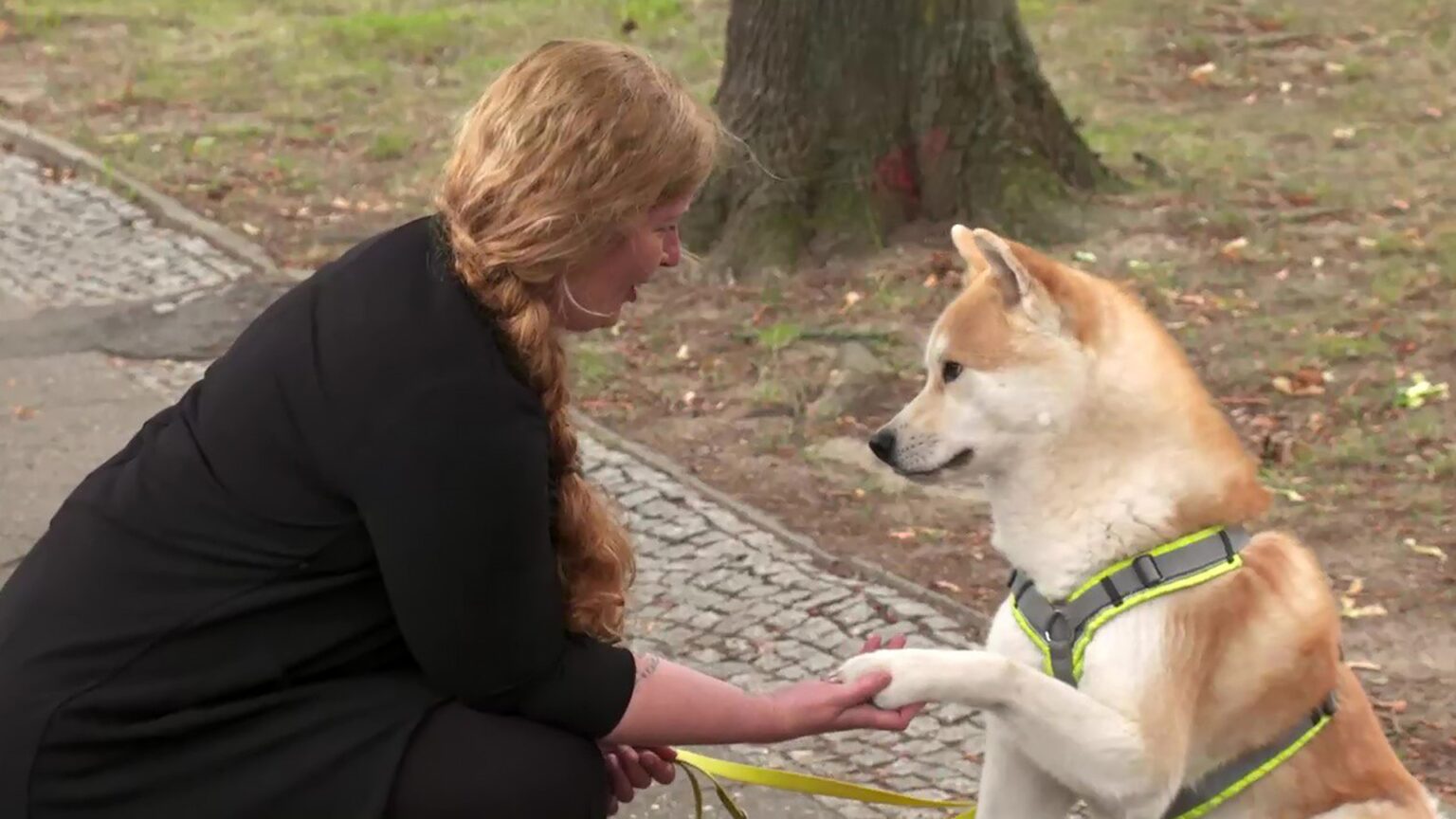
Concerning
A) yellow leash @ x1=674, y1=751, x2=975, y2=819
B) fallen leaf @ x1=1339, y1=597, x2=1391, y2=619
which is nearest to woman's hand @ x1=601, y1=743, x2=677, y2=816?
yellow leash @ x1=674, y1=751, x2=975, y2=819

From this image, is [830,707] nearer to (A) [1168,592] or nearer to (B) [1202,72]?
(A) [1168,592]

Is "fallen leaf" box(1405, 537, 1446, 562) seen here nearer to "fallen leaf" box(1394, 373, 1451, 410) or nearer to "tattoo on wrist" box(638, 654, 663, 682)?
"fallen leaf" box(1394, 373, 1451, 410)

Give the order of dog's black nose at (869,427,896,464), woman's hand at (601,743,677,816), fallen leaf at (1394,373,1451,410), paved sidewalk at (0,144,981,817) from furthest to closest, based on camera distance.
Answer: fallen leaf at (1394,373,1451,410), paved sidewalk at (0,144,981,817), dog's black nose at (869,427,896,464), woman's hand at (601,743,677,816)

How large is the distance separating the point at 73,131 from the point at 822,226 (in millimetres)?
4800

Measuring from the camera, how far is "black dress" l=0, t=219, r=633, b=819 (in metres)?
2.40

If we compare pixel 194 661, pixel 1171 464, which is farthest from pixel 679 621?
pixel 194 661

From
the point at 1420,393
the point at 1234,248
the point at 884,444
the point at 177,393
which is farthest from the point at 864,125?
the point at 884,444

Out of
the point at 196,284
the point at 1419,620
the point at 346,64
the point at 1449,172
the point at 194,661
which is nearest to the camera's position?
the point at 194,661

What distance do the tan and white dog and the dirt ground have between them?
105 centimetres

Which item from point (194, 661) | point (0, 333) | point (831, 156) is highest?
point (194, 661)

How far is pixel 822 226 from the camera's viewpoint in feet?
22.5

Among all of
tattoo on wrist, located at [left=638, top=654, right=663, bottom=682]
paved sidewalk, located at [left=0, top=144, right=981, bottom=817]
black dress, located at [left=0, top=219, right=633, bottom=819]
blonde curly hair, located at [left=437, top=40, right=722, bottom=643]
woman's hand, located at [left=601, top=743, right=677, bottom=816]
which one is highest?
blonde curly hair, located at [left=437, top=40, right=722, bottom=643]

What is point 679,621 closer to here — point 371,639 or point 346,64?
point 371,639

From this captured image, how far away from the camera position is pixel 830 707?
280 centimetres
